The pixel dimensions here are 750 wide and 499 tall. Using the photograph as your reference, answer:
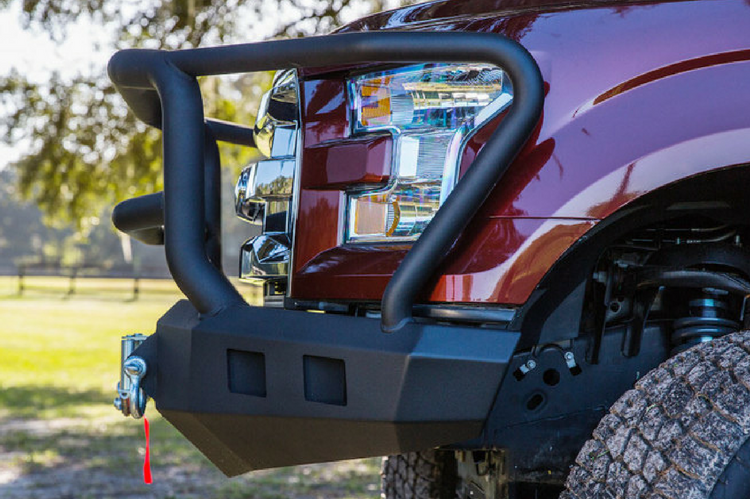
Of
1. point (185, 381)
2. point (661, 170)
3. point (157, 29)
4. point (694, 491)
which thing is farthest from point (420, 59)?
point (157, 29)

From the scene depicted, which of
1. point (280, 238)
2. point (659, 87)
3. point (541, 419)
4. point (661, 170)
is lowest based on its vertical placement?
point (541, 419)

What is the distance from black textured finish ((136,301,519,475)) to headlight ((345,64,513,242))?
233 millimetres

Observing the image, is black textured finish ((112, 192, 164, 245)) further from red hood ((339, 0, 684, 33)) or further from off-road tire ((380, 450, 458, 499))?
off-road tire ((380, 450, 458, 499))

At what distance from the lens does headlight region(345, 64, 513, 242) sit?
1.69 metres

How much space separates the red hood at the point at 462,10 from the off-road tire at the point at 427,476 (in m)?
1.30

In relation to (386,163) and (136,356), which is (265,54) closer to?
(386,163)

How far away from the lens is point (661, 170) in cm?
158

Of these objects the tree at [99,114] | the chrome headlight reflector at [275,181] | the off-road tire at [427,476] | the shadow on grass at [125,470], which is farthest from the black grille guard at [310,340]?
the tree at [99,114]

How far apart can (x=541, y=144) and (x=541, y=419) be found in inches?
24.9

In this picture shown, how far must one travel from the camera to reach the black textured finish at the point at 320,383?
5.05 ft

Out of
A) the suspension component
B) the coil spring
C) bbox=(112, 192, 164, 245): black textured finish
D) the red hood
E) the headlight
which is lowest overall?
the suspension component

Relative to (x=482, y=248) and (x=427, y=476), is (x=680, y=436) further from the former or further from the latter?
(x=427, y=476)

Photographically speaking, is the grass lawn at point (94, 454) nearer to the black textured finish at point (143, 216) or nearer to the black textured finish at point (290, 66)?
the black textured finish at point (143, 216)

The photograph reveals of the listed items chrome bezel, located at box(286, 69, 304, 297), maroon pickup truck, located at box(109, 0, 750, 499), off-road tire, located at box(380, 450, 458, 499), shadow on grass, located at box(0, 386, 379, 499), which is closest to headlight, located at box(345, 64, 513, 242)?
maroon pickup truck, located at box(109, 0, 750, 499)
